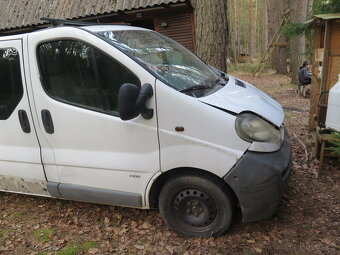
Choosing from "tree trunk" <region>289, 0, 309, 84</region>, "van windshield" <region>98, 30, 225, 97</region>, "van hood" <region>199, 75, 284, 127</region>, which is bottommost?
"tree trunk" <region>289, 0, 309, 84</region>

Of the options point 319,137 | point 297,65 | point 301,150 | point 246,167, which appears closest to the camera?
point 246,167

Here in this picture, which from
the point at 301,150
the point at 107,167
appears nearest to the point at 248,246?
the point at 107,167

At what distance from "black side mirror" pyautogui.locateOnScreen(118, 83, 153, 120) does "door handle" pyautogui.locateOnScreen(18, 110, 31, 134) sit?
130 cm

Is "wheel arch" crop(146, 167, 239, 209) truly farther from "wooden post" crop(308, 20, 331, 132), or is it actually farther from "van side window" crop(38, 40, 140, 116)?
"wooden post" crop(308, 20, 331, 132)

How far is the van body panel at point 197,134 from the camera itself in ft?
8.82

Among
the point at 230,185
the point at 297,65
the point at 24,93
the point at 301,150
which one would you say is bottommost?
the point at 297,65

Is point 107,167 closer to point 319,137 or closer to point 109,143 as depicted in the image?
point 109,143

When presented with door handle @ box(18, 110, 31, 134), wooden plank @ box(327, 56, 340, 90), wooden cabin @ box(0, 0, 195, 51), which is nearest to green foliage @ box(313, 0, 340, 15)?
wooden plank @ box(327, 56, 340, 90)

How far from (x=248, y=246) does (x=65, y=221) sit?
2137 millimetres

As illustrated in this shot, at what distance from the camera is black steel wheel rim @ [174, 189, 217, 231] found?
9.64 feet

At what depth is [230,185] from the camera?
2.74 m

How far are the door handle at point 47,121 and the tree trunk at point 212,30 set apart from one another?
3.11 m

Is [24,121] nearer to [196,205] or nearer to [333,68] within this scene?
[196,205]

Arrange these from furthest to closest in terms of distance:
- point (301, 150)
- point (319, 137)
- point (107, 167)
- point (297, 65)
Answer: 1. point (297, 65)
2. point (301, 150)
3. point (319, 137)
4. point (107, 167)
